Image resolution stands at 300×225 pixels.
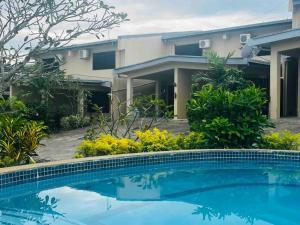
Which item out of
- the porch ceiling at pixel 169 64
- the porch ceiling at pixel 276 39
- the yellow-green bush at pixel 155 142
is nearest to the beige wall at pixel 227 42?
the porch ceiling at pixel 169 64

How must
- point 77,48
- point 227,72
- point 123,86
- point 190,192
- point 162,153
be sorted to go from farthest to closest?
point 77,48, point 123,86, point 227,72, point 162,153, point 190,192

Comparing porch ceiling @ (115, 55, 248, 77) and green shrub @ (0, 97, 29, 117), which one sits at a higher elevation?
porch ceiling @ (115, 55, 248, 77)

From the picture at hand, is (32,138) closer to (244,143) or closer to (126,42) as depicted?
(244,143)

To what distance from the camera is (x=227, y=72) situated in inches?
670

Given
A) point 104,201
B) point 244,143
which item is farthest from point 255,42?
point 104,201

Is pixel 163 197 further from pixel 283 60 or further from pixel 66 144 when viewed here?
pixel 283 60

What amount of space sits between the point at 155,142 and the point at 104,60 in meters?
17.1

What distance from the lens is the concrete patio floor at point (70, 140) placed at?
12337mm

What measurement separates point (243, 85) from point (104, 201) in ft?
36.2

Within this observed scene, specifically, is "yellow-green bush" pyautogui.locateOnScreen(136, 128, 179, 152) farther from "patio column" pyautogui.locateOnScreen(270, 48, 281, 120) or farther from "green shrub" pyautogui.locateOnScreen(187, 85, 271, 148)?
"patio column" pyautogui.locateOnScreen(270, 48, 281, 120)

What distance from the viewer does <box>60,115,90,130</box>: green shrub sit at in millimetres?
21750

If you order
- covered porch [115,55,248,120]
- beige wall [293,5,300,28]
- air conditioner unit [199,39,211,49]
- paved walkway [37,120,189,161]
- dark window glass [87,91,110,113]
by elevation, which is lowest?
paved walkway [37,120,189,161]

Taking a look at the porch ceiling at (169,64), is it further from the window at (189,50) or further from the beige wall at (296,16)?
the window at (189,50)

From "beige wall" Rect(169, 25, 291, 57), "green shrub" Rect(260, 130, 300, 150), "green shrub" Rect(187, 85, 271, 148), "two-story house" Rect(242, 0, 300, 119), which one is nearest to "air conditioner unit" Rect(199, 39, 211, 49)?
"beige wall" Rect(169, 25, 291, 57)
